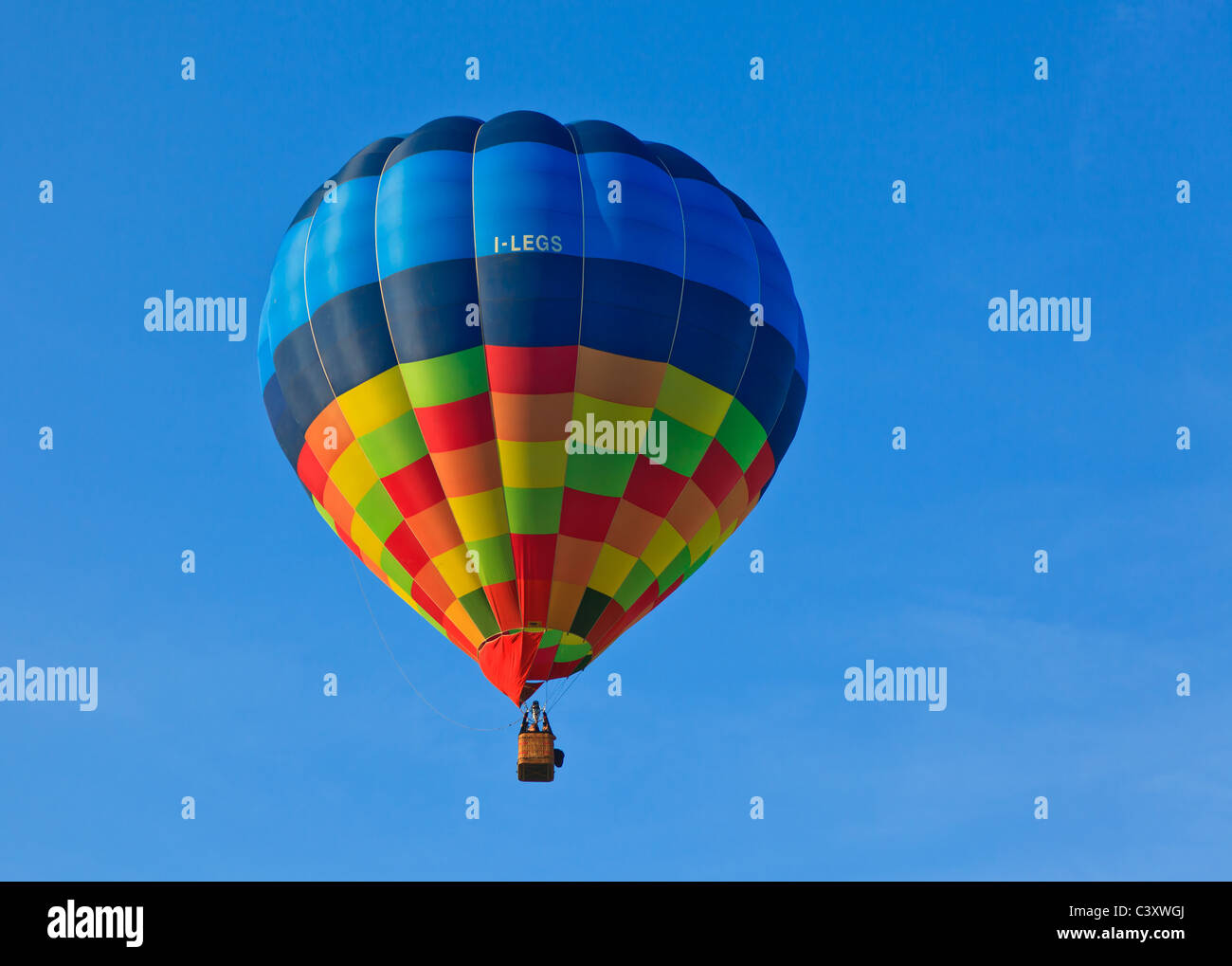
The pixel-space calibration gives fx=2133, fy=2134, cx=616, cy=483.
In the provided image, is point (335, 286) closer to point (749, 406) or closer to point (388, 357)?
point (388, 357)

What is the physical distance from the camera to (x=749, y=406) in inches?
1000

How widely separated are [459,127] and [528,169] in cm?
141

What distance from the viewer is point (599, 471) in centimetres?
2430

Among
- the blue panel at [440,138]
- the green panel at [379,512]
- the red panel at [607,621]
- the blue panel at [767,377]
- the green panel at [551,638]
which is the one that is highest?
the blue panel at [440,138]

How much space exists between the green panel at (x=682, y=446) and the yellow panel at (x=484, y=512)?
2.00m

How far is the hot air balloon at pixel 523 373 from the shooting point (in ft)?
79.2

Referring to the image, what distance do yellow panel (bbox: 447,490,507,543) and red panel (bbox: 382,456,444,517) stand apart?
245mm

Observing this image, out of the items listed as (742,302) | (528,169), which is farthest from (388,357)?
(742,302)

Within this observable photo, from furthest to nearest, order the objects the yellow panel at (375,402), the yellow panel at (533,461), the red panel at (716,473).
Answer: the red panel at (716,473)
the yellow panel at (375,402)
the yellow panel at (533,461)

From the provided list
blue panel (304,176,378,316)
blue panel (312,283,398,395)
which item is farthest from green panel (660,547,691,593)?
blue panel (304,176,378,316)

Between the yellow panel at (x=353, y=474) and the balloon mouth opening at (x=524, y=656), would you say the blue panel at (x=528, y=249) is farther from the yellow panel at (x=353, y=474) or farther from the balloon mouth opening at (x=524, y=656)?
the balloon mouth opening at (x=524, y=656)

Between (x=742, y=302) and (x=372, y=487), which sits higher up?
(x=742, y=302)

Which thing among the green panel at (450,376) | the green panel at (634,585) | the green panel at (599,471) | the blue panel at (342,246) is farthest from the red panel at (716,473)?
the blue panel at (342,246)

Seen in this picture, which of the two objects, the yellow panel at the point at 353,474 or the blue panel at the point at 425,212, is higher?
the blue panel at the point at 425,212
